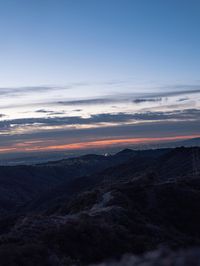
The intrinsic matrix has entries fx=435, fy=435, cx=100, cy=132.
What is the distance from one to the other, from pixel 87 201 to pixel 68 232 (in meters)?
25.8

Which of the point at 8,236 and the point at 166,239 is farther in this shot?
the point at 166,239

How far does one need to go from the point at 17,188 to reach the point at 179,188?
379 feet

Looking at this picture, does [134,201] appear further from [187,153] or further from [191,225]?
[187,153]

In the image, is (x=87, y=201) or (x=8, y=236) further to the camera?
(x=87, y=201)

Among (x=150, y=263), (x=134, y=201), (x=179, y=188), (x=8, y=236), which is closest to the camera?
(x=150, y=263)

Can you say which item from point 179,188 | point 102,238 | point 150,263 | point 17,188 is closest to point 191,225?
point 179,188

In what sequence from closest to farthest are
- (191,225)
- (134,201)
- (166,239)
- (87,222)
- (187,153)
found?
(87,222)
(166,239)
(191,225)
(134,201)
(187,153)

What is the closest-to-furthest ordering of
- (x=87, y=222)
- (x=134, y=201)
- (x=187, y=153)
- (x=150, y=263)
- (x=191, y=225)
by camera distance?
(x=150, y=263)
(x=87, y=222)
(x=191, y=225)
(x=134, y=201)
(x=187, y=153)

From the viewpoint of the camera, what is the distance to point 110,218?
3631 centimetres

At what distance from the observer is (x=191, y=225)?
137 feet

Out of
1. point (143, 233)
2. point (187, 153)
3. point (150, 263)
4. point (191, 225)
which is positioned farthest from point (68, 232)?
point (187, 153)

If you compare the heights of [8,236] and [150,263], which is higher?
[150,263]

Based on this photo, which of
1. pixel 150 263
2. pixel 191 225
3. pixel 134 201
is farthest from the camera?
pixel 134 201

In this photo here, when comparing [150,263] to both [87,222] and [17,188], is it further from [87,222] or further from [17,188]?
[17,188]
